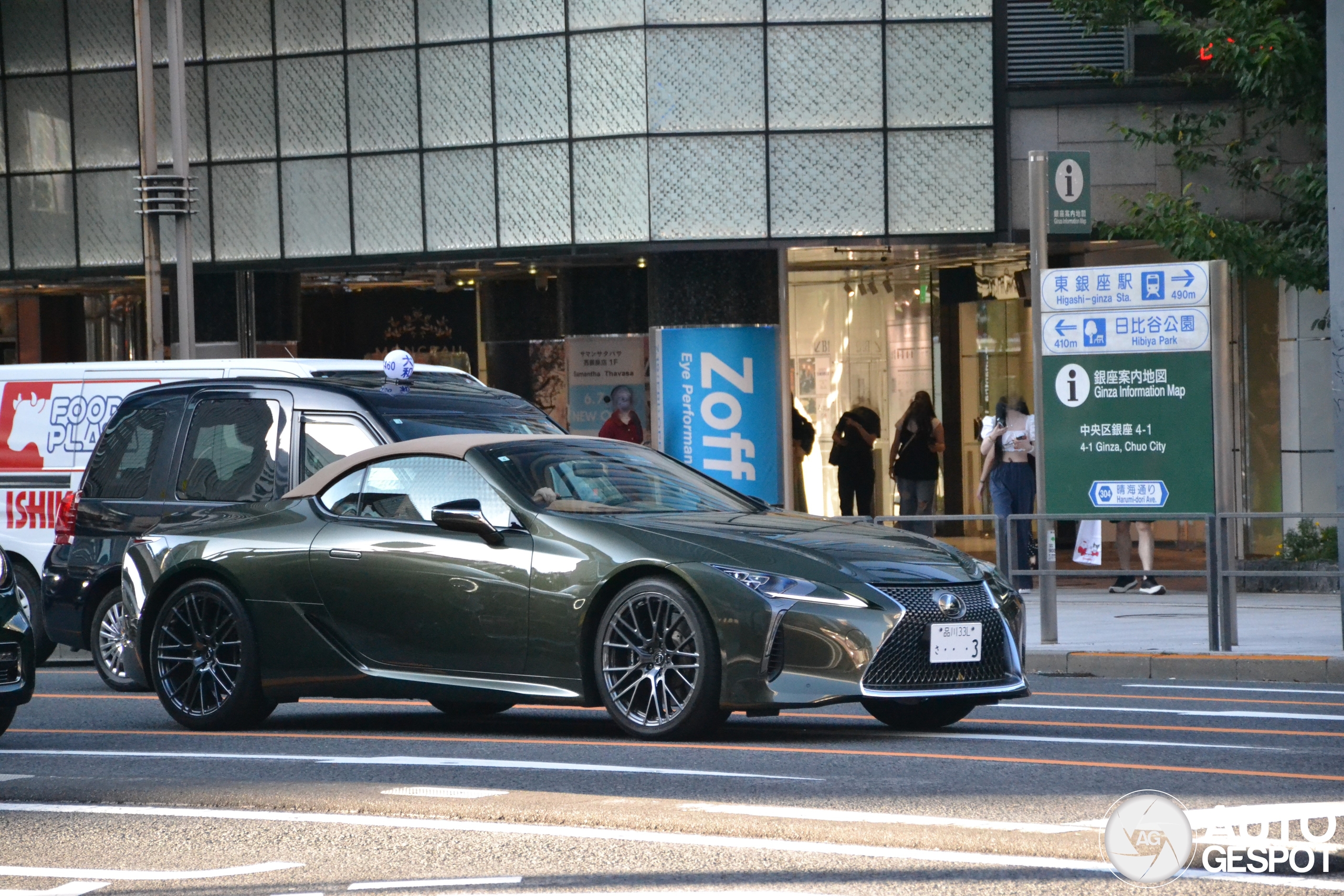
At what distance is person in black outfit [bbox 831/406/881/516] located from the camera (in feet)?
79.3

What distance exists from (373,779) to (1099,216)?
1589 centimetres

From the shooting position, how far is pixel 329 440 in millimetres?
11766

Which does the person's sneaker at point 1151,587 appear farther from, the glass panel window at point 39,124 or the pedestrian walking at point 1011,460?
the glass panel window at point 39,124

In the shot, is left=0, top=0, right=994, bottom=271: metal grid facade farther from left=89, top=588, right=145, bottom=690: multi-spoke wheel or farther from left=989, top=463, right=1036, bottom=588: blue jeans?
left=89, top=588, right=145, bottom=690: multi-spoke wheel

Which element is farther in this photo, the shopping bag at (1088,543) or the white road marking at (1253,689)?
the shopping bag at (1088,543)

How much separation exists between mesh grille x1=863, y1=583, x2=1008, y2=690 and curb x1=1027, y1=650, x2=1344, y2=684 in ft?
14.4

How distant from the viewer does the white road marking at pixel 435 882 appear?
5836 mm

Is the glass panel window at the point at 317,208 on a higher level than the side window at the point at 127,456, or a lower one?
higher

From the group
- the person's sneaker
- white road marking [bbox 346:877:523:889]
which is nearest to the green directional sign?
the person's sneaker

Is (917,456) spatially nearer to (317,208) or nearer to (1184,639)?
(317,208)

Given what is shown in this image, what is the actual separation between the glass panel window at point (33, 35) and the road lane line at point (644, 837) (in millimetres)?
19711

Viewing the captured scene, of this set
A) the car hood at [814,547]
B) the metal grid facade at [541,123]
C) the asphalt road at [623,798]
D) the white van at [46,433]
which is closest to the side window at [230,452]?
the asphalt road at [623,798]

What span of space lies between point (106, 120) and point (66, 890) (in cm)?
2060

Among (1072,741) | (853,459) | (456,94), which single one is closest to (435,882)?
(1072,741)
